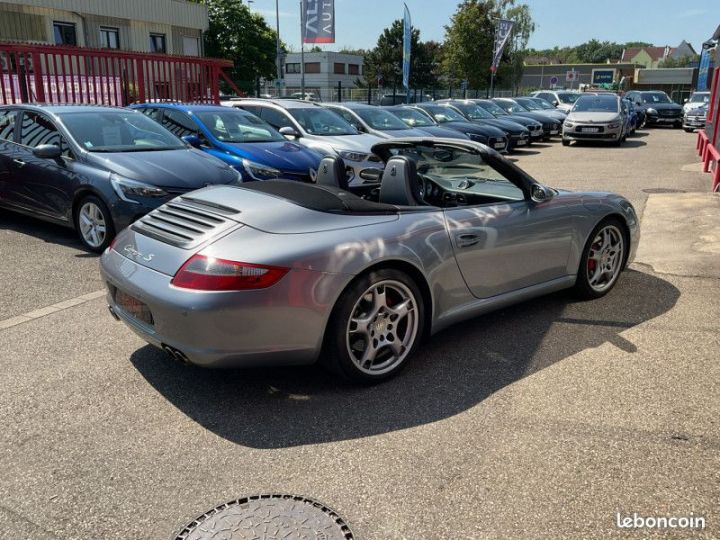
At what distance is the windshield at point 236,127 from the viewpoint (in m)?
9.11

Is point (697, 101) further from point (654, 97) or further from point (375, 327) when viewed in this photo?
point (375, 327)

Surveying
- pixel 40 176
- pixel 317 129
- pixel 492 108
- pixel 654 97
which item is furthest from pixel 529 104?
pixel 40 176

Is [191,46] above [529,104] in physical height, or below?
above

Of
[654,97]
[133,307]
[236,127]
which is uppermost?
[654,97]

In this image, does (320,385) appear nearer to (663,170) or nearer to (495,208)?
(495,208)

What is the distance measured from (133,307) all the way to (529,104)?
77.9 feet

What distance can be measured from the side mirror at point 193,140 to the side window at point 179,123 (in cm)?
25

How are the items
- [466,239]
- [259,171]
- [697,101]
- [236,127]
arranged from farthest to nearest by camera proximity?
[697,101] → [236,127] → [259,171] → [466,239]

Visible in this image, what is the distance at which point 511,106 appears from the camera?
23.3 m

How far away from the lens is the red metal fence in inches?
435

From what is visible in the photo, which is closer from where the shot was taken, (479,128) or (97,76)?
(97,76)

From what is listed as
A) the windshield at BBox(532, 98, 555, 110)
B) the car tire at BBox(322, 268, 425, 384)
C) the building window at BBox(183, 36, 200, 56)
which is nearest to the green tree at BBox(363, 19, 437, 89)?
the building window at BBox(183, 36, 200, 56)

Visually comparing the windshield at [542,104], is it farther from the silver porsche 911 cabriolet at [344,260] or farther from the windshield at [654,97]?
the silver porsche 911 cabriolet at [344,260]

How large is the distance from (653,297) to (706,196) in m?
5.69
